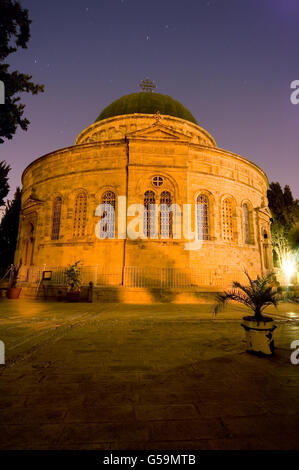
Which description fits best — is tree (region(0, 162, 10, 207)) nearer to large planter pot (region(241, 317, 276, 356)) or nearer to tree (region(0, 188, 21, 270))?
tree (region(0, 188, 21, 270))

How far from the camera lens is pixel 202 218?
17.1 metres

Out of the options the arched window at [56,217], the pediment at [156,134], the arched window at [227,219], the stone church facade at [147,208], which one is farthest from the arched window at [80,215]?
the arched window at [227,219]

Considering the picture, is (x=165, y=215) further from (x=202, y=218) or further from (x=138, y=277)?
(x=138, y=277)

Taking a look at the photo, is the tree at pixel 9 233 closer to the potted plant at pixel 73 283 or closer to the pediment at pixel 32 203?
the pediment at pixel 32 203

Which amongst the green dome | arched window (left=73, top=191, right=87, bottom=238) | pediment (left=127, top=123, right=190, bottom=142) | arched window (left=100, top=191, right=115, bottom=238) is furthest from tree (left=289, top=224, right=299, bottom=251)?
arched window (left=73, top=191, right=87, bottom=238)

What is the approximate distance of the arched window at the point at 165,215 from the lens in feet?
52.1

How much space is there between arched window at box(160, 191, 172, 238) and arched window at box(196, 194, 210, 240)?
2.24m

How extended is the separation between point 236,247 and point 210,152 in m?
7.36

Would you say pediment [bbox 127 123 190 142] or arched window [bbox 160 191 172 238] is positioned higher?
pediment [bbox 127 123 190 142]

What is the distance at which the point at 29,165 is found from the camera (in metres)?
20.7

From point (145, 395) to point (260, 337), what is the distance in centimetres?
236

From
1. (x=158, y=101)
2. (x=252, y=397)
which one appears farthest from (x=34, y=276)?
(x=158, y=101)

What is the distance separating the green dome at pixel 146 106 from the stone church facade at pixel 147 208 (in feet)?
21.7

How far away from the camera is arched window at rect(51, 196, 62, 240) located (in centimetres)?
1791
